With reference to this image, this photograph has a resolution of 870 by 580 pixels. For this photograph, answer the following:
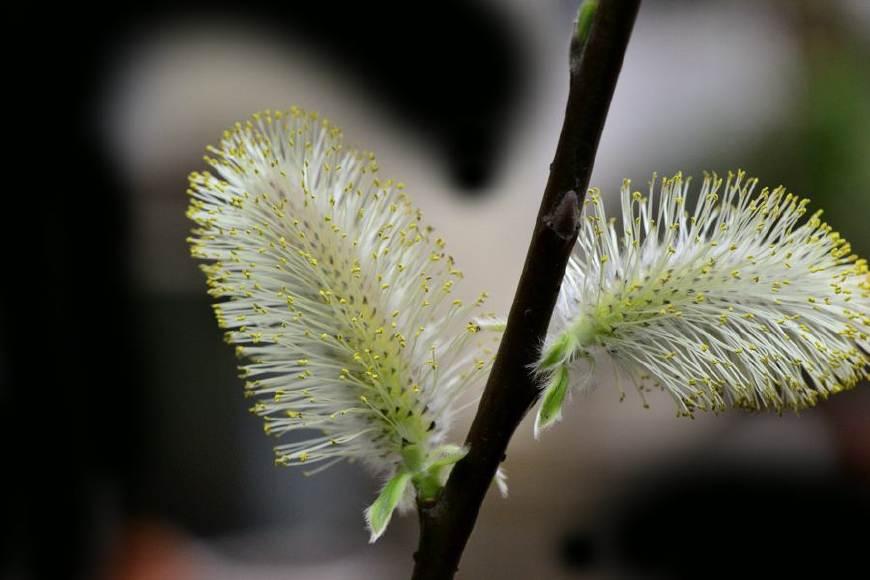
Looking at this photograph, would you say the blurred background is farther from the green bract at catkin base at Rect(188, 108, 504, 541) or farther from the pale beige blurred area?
the green bract at catkin base at Rect(188, 108, 504, 541)

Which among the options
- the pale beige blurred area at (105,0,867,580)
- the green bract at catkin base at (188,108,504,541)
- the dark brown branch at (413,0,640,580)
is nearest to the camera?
the dark brown branch at (413,0,640,580)

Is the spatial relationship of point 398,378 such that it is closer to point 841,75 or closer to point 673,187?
point 673,187

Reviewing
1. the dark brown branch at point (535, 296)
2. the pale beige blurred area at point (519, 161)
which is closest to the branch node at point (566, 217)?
the dark brown branch at point (535, 296)

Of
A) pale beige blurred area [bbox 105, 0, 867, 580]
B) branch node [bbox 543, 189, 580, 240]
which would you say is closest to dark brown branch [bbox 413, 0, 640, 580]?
branch node [bbox 543, 189, 580, 240]

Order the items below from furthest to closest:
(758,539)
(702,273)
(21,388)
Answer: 1. (21,388)
2. (758,539)
3. (702,273)

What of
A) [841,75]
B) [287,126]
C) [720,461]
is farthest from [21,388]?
[841,75]

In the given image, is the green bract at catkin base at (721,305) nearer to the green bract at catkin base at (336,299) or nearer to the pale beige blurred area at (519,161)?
the green bract at catkin base at (336,299)
